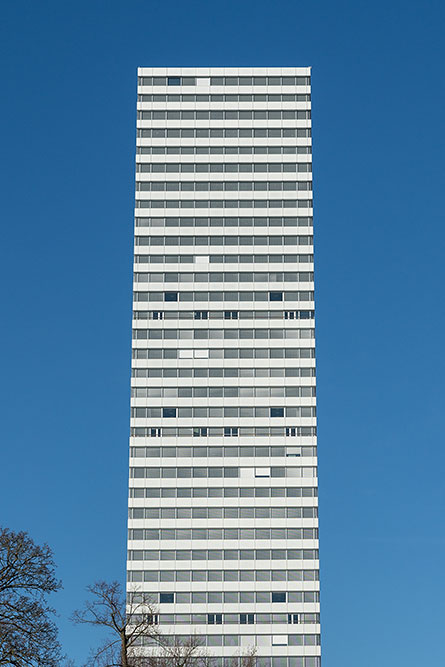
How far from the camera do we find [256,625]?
144750mm

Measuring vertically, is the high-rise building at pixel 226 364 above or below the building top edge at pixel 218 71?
below

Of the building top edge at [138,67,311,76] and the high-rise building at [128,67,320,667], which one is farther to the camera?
the building top edge at [138,67,311,76]

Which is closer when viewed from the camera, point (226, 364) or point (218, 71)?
point (226, 364)

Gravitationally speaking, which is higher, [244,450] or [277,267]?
[277,267]

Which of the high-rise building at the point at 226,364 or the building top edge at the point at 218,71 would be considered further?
the building top edge at the point at 218,71

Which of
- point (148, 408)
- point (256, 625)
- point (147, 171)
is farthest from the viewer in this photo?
point (147, 171)

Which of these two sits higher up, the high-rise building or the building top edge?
the building top edge

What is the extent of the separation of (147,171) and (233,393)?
104 ft

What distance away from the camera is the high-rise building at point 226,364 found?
14612 centimetres

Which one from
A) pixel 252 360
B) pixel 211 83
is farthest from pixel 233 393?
pixel 211 83

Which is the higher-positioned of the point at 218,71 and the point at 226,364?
the point at 218,71

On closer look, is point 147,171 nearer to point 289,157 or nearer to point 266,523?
point 289,157

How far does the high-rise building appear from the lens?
14612cm

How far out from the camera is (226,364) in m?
156
